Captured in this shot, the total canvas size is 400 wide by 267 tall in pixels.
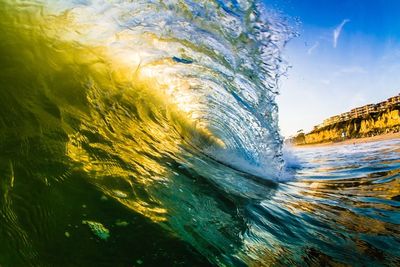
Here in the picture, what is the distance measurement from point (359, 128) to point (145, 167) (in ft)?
146

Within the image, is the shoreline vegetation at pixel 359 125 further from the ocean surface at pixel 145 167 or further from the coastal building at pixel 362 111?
the ocean surface at pixel 145 167

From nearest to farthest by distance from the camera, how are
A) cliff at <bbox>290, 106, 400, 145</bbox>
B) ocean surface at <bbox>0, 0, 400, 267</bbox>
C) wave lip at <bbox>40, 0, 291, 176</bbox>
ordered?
ocean surface at <bbox>0, 0, 400, 267</bbox> → wave lip at <bbox>40, 0, 291, 176</bbox> → cliff at <bbox>290, 106, 400, 145</bbox>

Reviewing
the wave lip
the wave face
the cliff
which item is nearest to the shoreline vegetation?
the cliff

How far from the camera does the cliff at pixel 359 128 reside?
36.9 m

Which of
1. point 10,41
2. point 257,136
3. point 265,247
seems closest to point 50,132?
point 10,41

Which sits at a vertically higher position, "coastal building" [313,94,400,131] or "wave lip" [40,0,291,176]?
"coastal building" [313,94,400,131]

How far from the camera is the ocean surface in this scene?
8.44 ft

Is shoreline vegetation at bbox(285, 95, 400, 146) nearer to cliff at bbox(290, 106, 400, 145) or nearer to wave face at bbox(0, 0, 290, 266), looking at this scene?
cliff at bbox(290, 106, 400, 145)

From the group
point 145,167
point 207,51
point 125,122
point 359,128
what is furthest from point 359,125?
point 145,167

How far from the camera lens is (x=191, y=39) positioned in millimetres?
5902

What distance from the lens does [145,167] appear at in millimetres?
3764

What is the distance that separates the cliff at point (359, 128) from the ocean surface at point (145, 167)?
33.3 metres

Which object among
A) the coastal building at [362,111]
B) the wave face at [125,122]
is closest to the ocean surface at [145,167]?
the wave face at [125,122]

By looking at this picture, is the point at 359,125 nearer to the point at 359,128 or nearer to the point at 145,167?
the point at 359,128
